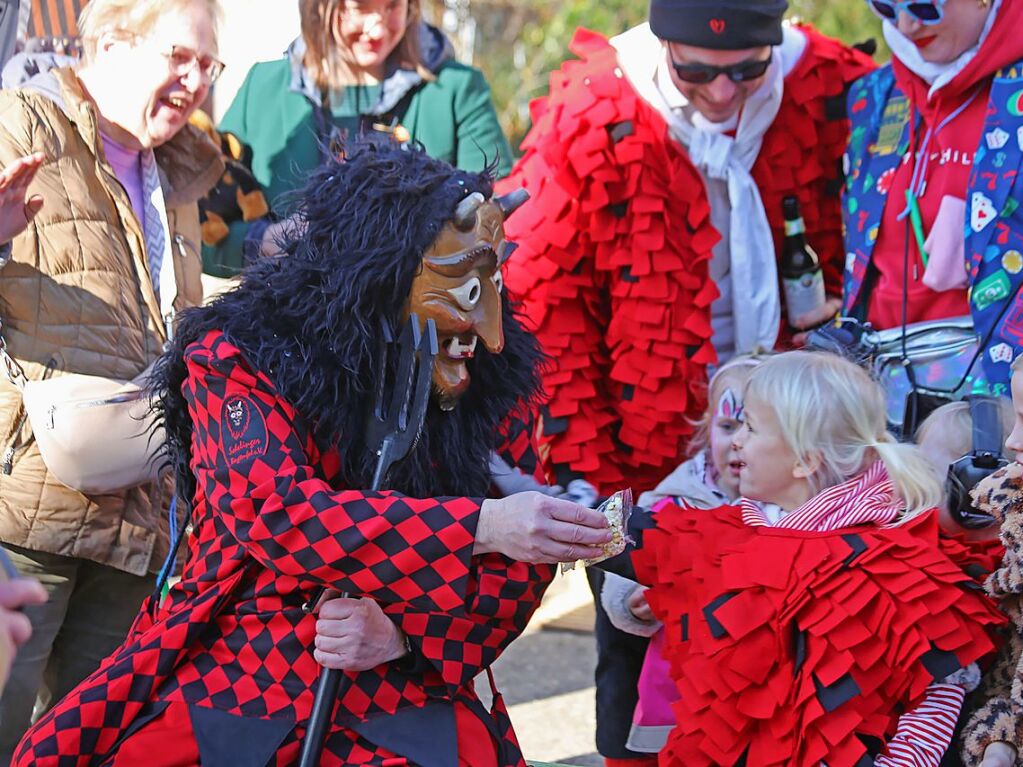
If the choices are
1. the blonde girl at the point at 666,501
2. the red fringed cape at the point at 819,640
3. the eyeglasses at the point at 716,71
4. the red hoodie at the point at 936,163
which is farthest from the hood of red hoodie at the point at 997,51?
the red fringed cape at the point at 819,640

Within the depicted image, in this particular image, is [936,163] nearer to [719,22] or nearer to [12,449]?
[719,22]

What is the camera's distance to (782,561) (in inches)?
94.8

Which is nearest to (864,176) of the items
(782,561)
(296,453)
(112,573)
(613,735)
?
(782,561)

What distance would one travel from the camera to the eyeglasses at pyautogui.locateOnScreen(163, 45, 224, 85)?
2.88 meters

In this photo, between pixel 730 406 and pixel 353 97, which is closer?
pixel 730 406

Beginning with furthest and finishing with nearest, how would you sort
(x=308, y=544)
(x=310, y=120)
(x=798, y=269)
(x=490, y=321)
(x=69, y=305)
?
(x=310, y=120), (x=798, y=269), (x=69, y=305), (x=490, y=321), (x=308, y=544)

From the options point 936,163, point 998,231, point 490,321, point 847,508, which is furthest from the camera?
point 936,163

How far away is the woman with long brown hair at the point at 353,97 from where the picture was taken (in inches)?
142

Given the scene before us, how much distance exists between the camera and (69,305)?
2.76 m

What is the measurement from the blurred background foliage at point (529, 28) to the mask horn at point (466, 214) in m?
7.38

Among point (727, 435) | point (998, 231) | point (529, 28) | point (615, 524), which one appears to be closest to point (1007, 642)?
point (727, 435)

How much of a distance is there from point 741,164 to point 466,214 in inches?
51.0

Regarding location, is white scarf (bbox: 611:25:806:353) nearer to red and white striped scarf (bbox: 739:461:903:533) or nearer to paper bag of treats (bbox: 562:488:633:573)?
red and white striped scarf (bbox: 739:461:903:533)

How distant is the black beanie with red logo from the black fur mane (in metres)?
1.00
